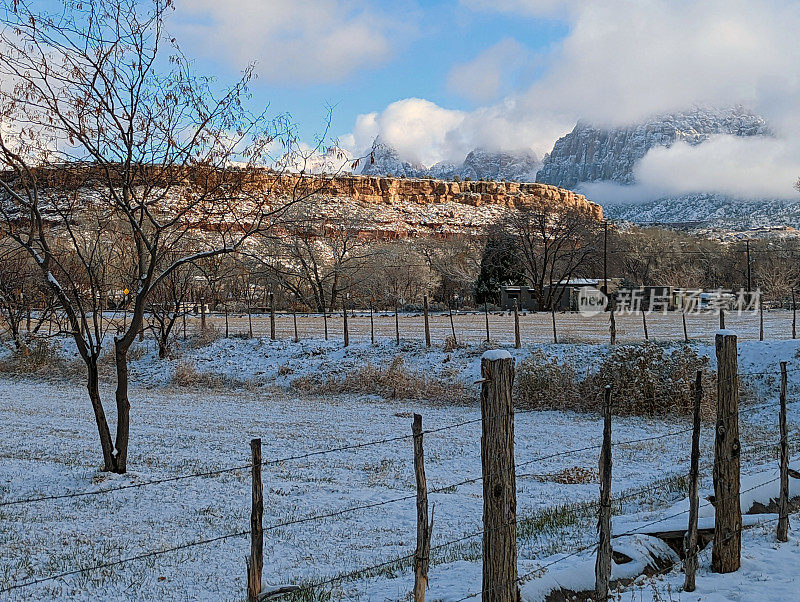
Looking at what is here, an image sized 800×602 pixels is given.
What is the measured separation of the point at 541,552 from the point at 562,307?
40927 mm

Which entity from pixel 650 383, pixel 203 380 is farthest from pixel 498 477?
pixel 203 380

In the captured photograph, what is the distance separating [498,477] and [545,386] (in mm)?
13776

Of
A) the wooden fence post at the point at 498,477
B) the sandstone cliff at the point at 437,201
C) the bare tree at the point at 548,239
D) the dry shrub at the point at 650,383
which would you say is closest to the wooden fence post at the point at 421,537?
the wooden fence post at the point at 498,477

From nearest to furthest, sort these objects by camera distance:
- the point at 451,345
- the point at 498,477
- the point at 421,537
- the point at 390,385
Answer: the point at 498,477, the point at 421,537, the point at 390,385, the point at 451,345

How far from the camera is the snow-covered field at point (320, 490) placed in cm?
612

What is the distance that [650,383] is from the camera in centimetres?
1666

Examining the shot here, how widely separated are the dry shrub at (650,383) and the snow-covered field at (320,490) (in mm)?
715

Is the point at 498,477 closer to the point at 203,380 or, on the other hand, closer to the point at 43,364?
the point at 203,380

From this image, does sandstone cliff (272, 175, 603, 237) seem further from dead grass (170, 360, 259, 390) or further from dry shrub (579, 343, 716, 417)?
dry shrub (579, 343, 716, 417)

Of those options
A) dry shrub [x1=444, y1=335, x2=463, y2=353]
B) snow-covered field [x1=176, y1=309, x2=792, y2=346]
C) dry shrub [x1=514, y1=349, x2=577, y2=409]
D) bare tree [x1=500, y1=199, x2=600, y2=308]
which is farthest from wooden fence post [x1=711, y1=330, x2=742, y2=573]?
bare tree [x1=500, y1=199, x2=600, y2=308]

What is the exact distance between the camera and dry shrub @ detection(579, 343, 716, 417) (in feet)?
53.5

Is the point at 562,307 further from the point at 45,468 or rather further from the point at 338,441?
the point at 45,468

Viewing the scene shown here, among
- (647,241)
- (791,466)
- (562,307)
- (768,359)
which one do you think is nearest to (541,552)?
(791,466)

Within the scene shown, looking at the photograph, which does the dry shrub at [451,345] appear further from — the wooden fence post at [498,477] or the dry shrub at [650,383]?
the wooden fence post at [498,477]
